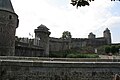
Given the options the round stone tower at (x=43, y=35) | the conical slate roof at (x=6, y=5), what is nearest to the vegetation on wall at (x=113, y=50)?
the round stone tower at (x=43, y=35)

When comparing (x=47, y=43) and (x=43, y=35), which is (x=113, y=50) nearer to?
(x=47, y=43)

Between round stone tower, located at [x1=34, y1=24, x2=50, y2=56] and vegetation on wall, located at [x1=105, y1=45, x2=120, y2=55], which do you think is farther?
vegetation on wall, located at [x1=105, y1=45, x2=120, y2=55]

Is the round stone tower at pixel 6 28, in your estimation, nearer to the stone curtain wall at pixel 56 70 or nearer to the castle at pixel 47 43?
the castle at pixel 47 43

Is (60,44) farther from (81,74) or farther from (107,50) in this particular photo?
(81,74)

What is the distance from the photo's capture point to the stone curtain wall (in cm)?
1114

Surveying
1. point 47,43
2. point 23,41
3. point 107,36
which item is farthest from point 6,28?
point 107,36

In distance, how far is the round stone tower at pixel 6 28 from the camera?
27.5m

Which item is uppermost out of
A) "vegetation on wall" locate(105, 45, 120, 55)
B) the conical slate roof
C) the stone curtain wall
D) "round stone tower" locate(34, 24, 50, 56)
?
the conical slate roof

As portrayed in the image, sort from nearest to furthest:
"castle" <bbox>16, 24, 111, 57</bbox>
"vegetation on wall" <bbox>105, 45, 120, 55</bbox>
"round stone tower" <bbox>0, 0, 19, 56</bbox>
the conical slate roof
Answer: "round stone tower" <bbox>0, 0, 19, 56</bbox> < the conical slate roof < "castle" <bbox>16, 24, 111, 57</bbox> < "vegetation on wall" <bbox>105, 45, 120, 55</bbox>

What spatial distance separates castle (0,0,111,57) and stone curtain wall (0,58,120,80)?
16.6 metres

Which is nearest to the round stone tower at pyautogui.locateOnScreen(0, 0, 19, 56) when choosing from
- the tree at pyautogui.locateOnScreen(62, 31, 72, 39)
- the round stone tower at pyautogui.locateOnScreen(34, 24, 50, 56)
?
the round stone tower at pyautogui.locateOnScreen(34, 24, 50, 56)

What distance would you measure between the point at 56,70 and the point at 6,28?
61.0 feet

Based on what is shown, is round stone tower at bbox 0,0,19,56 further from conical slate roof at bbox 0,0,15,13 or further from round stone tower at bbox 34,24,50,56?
round stone tower at bbox 34,24,50,56

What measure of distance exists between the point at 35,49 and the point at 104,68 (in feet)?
90.8
